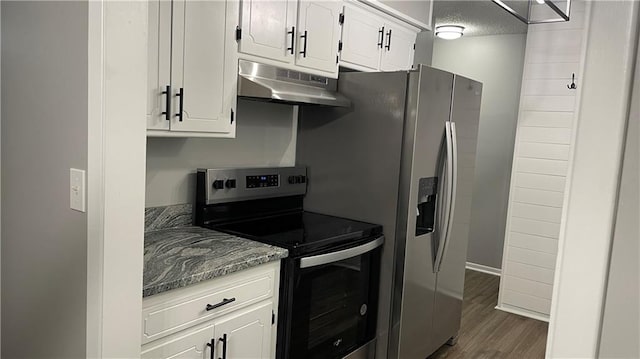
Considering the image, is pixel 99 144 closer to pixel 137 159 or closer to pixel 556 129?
pixel 137 159

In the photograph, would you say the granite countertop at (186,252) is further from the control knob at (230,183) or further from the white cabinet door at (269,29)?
the white cabinet door at (269,29)

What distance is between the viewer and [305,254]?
217cm

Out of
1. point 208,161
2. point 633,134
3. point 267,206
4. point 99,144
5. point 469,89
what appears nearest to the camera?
point 633,134

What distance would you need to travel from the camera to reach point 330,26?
264cm

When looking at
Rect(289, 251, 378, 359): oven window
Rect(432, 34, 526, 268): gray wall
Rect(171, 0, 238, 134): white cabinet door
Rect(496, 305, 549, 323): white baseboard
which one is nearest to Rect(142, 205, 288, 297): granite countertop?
Rect(289, 251, 378, 359): oven window

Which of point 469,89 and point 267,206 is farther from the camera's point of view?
point 469,89

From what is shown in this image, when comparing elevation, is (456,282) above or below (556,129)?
below

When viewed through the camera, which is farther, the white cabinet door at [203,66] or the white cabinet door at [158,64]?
the white cabinet door at [203,66]

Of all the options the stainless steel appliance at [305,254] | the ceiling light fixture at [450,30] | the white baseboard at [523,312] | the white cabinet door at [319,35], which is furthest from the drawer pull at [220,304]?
the ceiling light fixture at [450,30]

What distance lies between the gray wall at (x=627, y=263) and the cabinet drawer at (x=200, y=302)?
142cm

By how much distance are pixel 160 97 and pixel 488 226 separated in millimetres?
4007

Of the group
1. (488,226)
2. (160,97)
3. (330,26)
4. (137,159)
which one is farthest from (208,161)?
(488,226)

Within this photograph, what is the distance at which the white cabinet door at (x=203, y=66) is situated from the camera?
1966 mm

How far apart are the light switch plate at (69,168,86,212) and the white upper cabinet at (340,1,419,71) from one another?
1790 millimetres
